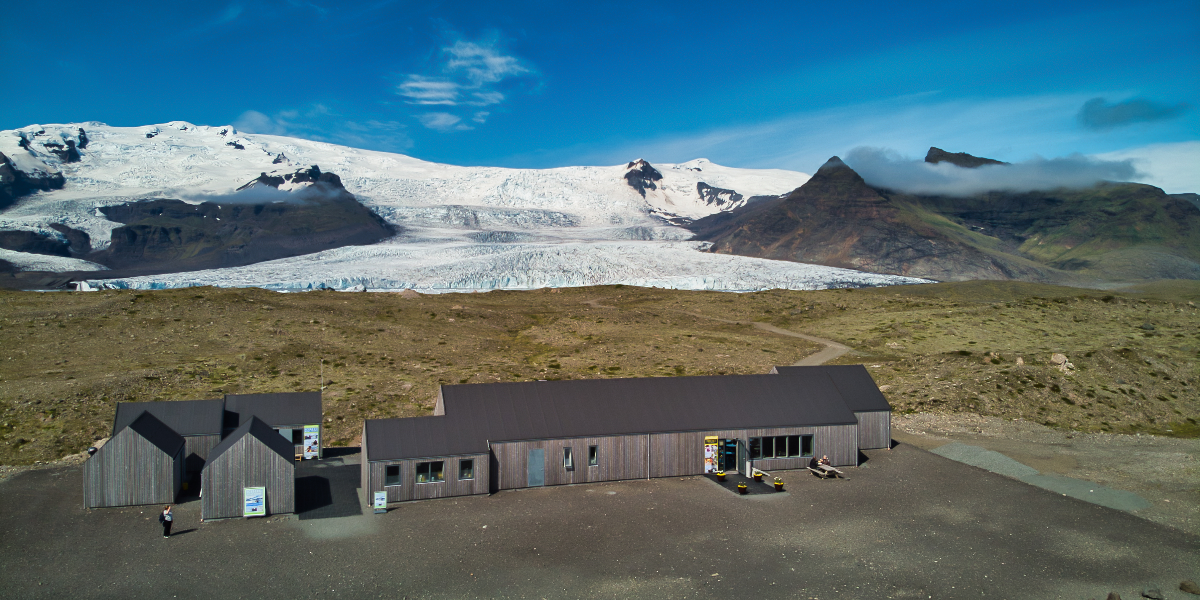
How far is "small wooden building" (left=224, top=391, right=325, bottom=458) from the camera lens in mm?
37125

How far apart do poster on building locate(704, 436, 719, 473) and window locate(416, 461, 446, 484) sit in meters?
12.4

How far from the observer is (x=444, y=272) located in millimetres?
141750

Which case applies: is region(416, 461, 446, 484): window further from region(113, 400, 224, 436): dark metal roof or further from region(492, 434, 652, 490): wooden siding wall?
region(113, 400, 224, 436): dark metal roof

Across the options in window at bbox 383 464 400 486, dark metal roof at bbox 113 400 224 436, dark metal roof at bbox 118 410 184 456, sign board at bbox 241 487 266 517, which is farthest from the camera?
dark metal roof at bbox 113 400 224 436

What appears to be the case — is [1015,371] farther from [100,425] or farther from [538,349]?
[100,425]

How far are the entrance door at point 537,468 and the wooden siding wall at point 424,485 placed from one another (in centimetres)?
207

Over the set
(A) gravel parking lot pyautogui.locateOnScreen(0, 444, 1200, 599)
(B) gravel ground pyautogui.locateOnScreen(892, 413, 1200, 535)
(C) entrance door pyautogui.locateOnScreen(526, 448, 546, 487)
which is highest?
(C) entrance door pyautogui.locateOnScreen(526, 448, 546, 487)

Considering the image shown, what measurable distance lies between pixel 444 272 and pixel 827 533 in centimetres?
12274

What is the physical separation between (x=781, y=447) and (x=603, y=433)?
9154 mm

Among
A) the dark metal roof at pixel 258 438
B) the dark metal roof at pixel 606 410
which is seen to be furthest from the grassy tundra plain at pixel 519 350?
the dark metal roof at pixel 606 410

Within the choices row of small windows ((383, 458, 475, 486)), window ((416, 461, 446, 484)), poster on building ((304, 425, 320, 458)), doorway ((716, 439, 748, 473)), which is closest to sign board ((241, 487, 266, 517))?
row of small windows ((383, 458, 475, 486))

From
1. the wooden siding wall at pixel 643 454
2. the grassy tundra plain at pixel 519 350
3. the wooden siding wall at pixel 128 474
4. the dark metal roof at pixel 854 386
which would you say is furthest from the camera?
the grassy tundra plain at pixel 519 350

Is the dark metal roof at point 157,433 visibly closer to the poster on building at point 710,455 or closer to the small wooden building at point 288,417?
the small wooden building at point 288,417

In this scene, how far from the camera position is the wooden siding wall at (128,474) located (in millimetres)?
29203
